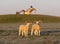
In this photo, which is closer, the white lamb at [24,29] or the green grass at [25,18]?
the white lamb at [24,29]

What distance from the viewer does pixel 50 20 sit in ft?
114

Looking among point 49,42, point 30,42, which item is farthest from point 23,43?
point 49,42

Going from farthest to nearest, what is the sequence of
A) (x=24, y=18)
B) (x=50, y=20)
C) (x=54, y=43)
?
(x=50, y=20), (x=24, y=18), (x=54, y=43)

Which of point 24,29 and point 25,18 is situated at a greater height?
point 25,18

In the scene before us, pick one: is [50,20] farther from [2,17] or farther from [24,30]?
[24,30]

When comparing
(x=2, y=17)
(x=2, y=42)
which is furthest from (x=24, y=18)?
(x=2, y=42)

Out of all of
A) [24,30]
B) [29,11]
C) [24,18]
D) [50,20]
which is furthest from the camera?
[50,20]

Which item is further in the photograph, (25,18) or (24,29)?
(25,18)

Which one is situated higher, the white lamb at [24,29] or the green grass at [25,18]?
the green grass at [25,18]

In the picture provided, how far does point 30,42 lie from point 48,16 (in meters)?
20.9

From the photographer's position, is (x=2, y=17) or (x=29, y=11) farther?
(x=2, y=17)

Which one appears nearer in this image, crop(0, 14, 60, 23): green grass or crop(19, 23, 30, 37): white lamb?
crop(19, 23, 30, 37): white lamb

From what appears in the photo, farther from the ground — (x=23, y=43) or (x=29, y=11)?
(x=29, y=11)

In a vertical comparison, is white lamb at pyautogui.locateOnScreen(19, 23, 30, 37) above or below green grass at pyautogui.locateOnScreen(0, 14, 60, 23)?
below
